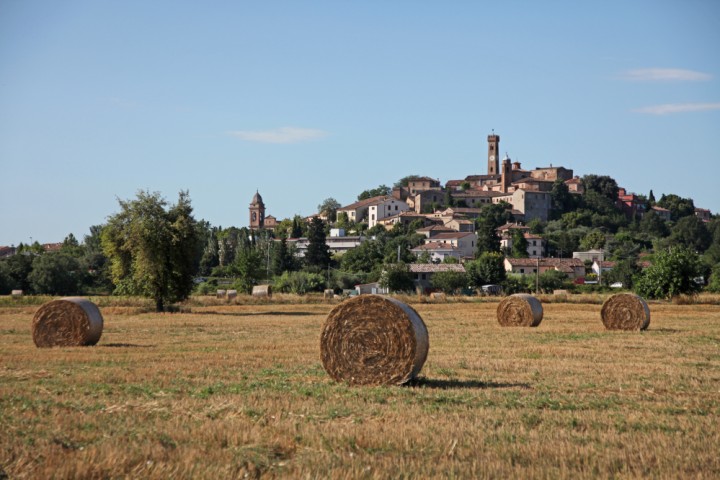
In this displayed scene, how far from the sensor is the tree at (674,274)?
56.1m

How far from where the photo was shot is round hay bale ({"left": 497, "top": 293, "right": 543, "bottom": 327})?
35.5 m

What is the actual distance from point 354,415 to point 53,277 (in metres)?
76.0

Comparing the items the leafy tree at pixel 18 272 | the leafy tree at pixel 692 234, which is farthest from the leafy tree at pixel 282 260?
the leafy tree at pixel 692 234

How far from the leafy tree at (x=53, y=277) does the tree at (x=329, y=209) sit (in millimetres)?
102606

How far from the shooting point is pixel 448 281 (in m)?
94.0

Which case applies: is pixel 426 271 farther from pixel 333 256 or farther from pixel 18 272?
pixel 18 272

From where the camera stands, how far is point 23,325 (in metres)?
33.9

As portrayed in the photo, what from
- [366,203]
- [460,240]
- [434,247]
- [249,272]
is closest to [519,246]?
[460,240]

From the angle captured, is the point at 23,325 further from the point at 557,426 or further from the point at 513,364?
the point at 557,426

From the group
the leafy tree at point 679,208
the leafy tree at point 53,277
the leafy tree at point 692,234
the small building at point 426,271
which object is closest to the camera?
the leafy tree at point 53,277

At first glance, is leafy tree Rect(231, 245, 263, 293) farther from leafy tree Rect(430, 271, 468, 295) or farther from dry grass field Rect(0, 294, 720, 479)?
dry grass field Rect(0, 294, 720, 479)

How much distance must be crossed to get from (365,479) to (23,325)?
28.6 meters

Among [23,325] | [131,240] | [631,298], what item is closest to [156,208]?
[131,240]

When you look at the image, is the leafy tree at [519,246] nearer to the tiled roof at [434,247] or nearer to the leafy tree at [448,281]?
the tiled roof at [434,247]
